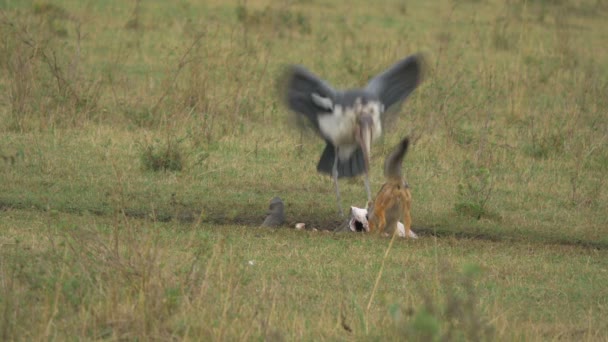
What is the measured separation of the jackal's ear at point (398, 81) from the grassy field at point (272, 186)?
77 cm

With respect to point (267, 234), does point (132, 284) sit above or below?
above

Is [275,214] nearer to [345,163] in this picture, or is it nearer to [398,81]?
[345,163]

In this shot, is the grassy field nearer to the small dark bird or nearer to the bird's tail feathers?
the small dark bird

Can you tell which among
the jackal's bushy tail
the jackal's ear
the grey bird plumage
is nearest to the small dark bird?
the grey bird plumage

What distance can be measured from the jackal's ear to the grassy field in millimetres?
771

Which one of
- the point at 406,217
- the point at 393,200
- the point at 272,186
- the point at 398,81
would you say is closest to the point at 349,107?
A: the point at 398,81

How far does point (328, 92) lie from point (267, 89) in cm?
360

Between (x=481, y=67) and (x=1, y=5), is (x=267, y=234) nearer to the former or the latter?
(x=481, y=67)

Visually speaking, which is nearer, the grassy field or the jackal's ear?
the grassy field

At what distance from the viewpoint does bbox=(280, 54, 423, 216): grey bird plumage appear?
740cm

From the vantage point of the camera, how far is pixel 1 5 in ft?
44.7

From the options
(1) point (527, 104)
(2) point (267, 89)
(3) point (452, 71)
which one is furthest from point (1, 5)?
(1) point (527, 104)

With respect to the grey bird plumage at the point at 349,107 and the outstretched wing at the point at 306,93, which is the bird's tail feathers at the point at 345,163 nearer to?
→ the grey bird plumage at the point at 349,107

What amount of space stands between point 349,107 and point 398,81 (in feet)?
1.89
